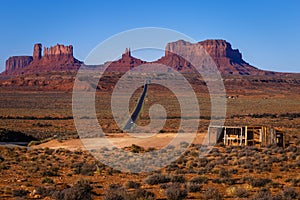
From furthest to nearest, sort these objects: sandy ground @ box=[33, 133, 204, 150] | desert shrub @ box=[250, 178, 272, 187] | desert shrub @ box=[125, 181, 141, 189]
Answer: sandy ground @ box=[33, 133, 204, 150], desert shrub @ box=[250, 178, 272, 187], desert shrub @ box=[125, 181, 141, 189]

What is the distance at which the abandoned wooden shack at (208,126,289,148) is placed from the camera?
25.8m

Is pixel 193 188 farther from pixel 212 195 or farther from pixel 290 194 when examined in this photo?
pixel 290 194

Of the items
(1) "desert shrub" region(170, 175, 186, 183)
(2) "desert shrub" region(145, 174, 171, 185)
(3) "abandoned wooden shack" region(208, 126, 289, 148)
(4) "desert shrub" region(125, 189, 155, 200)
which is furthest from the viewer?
(3) "abandoned wooden shack" region(208, 126, 289, 148)

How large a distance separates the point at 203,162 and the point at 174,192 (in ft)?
24.7

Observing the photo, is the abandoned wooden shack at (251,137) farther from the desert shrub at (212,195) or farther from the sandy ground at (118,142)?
the desert shrub at (212,195)

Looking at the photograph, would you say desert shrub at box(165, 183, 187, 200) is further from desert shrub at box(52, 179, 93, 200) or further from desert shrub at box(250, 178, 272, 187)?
desert shrub at box(250, 178, 272, 187)

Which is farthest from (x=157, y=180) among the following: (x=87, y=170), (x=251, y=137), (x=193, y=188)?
(x=251, y=137)

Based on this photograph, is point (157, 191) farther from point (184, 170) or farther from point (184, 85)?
point (184, 85)

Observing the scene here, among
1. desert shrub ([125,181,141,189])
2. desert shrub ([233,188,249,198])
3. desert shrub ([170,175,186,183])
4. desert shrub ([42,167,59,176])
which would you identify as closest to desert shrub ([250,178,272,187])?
desert shrub ([233,188,249,198])

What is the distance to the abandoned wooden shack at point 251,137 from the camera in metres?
25.8

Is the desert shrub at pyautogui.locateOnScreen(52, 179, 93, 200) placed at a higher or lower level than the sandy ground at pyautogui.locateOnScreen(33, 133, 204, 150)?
lower

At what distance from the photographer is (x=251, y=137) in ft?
87.8

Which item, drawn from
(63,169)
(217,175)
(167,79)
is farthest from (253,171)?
(167,79)

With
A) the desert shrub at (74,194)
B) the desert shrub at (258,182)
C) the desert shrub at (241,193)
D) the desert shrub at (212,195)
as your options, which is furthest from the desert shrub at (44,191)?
the desert shrub at (258,182)
